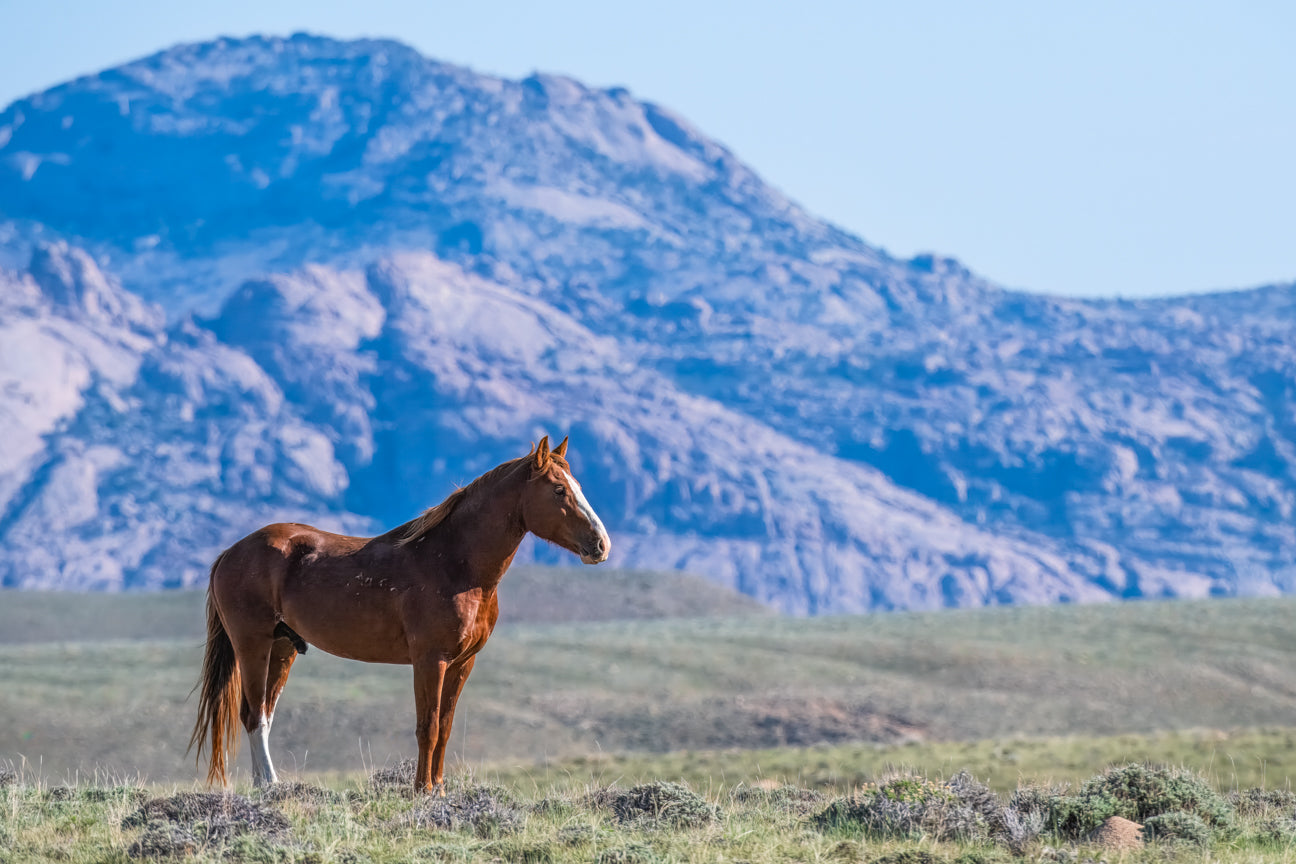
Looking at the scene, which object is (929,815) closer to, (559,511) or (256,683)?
(559,511)

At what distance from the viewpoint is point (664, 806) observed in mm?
12625

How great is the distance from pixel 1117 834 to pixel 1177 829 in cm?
53

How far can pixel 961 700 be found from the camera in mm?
72312

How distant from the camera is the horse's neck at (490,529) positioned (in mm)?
12102

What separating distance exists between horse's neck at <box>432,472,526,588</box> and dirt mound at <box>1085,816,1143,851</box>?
4834mm

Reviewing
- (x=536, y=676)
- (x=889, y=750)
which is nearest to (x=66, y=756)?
(x=536, y=676)

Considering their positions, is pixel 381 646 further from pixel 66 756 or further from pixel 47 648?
pixel 47 648

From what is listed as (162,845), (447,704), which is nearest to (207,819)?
(162,845)

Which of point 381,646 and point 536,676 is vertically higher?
point 381,646

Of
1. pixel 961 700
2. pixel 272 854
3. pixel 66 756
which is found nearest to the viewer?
pixel 272 854

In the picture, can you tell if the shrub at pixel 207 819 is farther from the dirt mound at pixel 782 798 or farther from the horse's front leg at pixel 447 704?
the dirt mound at pixel 782 798

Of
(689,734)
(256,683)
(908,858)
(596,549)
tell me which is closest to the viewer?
(908,858)

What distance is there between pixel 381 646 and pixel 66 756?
168 feet

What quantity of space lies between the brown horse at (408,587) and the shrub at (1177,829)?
466cm
